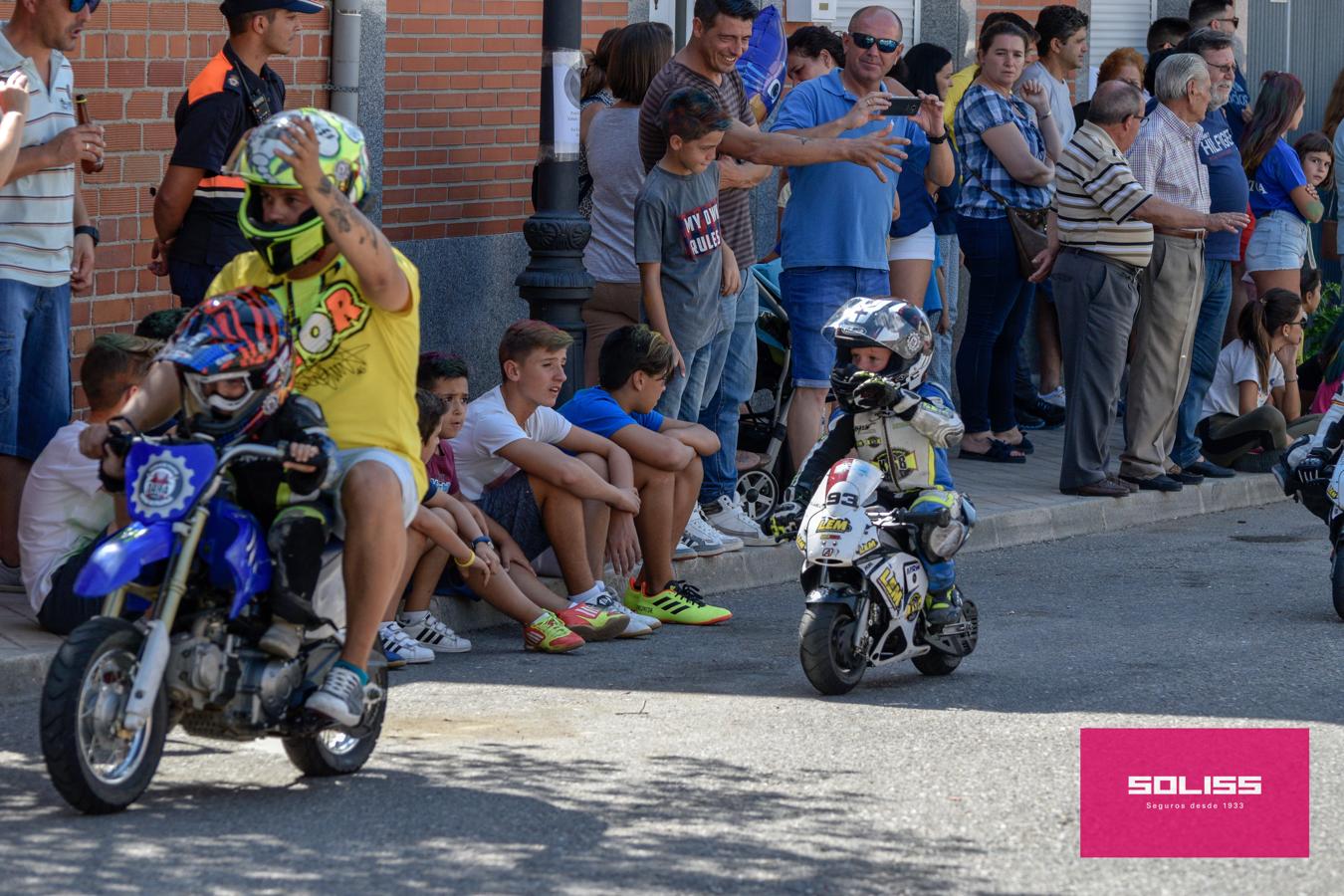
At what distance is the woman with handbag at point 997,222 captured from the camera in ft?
42.0

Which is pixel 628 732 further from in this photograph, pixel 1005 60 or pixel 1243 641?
pixel 1005 60

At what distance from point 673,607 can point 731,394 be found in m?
1.69

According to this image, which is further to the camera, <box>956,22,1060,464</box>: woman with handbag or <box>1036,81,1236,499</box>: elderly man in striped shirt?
<box>956,22,1060,464</box>: woman with handbag

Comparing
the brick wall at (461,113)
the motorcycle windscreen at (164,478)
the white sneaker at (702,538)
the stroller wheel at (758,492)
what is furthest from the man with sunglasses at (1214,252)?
the motorcycle windscreen at (164,478)

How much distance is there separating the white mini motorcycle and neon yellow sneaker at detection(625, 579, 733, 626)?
4.19 ft

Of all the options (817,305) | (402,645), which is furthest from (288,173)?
(817,305)

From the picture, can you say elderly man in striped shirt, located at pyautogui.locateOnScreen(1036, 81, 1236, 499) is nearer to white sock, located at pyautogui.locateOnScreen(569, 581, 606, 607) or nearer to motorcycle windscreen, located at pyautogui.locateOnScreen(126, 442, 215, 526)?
white sock, located at pyautogui.locateOnScreen(569, 581, 606, 607)

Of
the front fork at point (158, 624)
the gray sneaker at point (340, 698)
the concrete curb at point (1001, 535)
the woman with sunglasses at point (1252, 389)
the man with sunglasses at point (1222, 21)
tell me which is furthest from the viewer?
the man with sunglasses at point (1222, 21)

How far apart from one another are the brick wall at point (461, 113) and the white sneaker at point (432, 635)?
386 centimetres

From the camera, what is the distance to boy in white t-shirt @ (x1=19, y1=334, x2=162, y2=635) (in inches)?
297

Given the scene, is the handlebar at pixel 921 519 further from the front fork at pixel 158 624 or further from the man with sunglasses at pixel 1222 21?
the man with sunglasses at pixel 1222 21

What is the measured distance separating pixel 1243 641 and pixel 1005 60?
4.94 metres

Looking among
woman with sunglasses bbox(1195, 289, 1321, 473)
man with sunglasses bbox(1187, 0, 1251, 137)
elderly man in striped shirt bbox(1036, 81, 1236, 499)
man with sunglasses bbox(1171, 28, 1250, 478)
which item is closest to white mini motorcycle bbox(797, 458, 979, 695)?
elderly man in striped shirt bbox(1036, 81, 1236, 499)

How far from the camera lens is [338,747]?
249 inches
